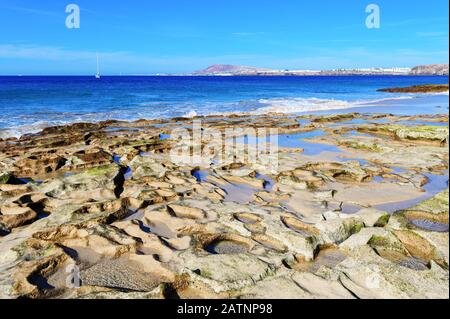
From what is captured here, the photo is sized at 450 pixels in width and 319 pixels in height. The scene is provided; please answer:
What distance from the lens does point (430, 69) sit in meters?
182

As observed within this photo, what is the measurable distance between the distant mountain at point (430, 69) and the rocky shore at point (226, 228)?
194324mm

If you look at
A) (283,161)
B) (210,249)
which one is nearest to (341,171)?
(283,161)

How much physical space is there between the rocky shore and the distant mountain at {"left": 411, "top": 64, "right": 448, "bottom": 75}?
638 feet

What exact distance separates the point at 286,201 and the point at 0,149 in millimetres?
9390

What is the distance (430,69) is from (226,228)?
208m

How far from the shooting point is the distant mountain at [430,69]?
174625mm

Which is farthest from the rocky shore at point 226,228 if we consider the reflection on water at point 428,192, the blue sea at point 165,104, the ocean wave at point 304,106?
the ocean wave at point 304,106

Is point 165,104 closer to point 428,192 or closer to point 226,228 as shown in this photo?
point 428,192

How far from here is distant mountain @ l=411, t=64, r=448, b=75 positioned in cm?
17462

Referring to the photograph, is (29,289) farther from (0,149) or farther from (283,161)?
(0,149)

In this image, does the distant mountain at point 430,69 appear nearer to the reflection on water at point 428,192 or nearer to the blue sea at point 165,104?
the blue sea at point 165,104

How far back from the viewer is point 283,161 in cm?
920

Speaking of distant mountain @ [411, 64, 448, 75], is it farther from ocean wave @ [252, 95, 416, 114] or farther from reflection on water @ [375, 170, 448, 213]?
reflection on water @ [375, 170, 448, 213]
